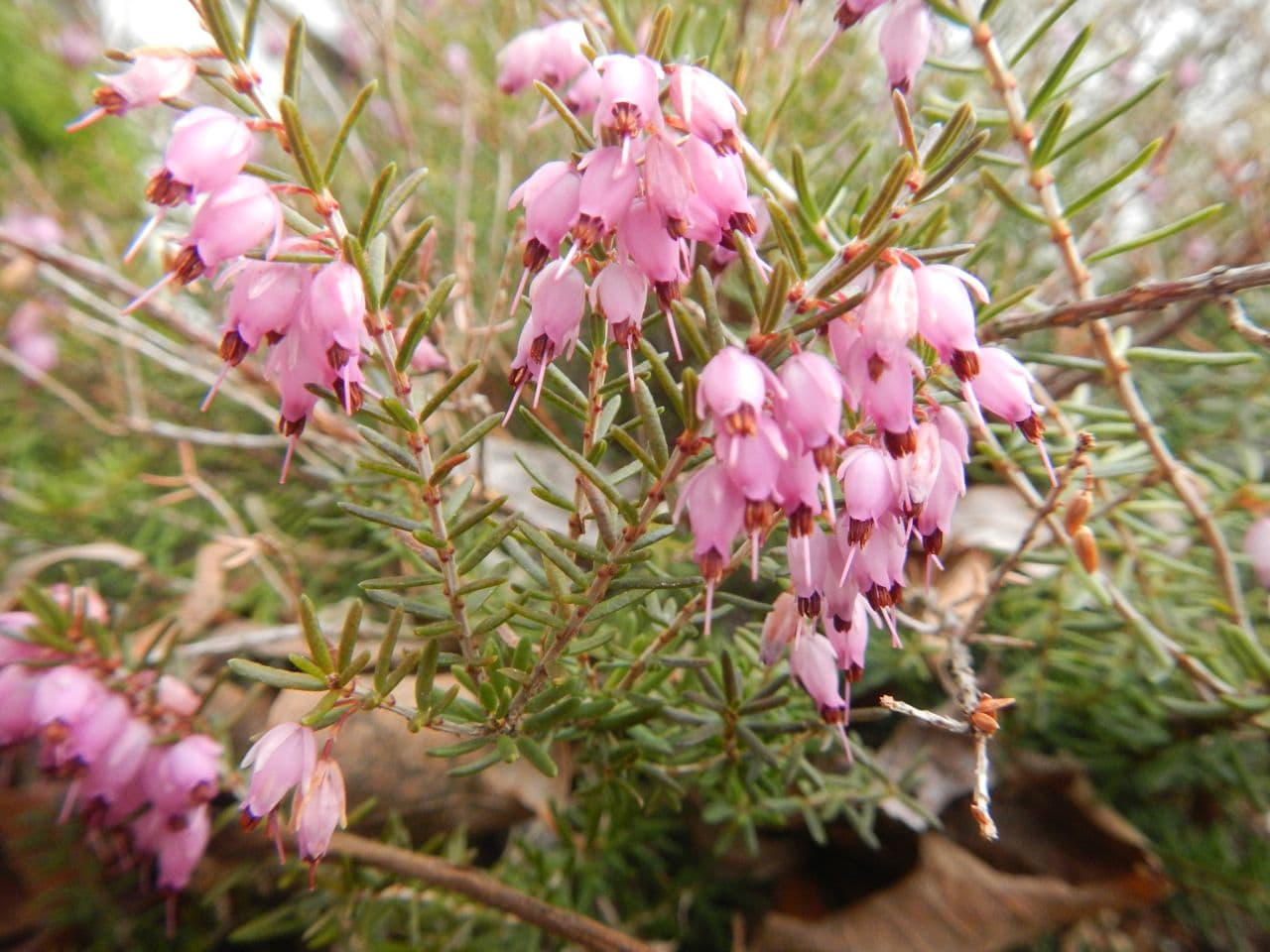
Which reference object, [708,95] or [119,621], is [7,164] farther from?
[708,95]

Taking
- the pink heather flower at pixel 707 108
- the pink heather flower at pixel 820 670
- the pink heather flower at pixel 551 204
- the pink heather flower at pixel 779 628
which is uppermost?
the pink heather flower at pixel 707 108

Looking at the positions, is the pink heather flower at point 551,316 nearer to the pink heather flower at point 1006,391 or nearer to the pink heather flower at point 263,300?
the pink heather flower at point 263,300

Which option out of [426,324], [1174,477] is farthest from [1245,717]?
[426,324]

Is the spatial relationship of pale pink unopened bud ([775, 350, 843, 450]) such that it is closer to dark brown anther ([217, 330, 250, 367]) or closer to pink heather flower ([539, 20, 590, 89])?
dark brown anther ([217, 330, 250, 367])

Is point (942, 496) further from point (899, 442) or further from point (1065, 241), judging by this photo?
point (1065, 241)

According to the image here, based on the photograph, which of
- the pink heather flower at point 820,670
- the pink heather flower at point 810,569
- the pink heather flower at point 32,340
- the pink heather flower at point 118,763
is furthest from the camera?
the pink heather flower at point 32,340

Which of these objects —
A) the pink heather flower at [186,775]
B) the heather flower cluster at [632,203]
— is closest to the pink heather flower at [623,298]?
the heather flower cluster at [632,203]

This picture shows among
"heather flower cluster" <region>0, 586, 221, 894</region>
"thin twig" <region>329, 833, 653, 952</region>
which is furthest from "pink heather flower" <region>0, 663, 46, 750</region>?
"thin twig" <region>329, 833, 653, 952</region>
